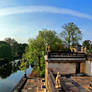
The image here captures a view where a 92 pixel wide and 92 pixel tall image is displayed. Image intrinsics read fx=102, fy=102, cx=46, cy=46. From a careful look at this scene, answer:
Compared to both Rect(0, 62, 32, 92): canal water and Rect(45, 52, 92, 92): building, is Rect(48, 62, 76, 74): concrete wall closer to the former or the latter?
Rect(45, 52, 92, 92): building

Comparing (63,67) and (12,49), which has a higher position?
(12,49)

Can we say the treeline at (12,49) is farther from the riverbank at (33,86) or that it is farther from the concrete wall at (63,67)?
the concrete wall at (63,67)

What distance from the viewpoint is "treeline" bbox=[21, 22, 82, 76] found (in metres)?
29.2

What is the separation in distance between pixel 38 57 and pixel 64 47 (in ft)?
30.7

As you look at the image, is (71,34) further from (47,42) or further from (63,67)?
(63,67)

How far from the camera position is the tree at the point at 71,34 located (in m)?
32.5

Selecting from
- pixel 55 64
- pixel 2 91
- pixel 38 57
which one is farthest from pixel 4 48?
pixel 55 64

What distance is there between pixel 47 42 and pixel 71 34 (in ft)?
27.8

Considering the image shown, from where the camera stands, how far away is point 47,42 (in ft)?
101

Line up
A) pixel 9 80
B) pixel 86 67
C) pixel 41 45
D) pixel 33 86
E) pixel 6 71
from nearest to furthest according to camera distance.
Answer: pixel 86 67
pixel 33 86
pixel 41 45
pixel 9 80
pixel 6 71

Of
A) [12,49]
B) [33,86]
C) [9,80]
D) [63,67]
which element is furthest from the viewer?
[12,49]

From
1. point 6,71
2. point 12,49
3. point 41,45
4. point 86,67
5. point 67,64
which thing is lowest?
point 6,71

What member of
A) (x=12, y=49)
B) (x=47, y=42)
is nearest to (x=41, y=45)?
(x=47, y=42)

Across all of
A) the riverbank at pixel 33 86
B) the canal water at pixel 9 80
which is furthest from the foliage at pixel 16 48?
the riverbank at pixel 33 86
